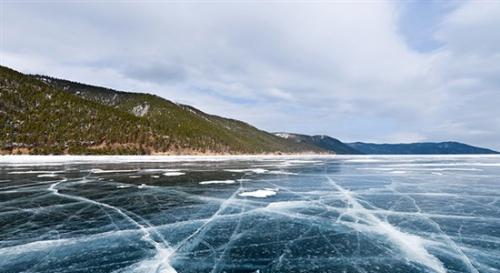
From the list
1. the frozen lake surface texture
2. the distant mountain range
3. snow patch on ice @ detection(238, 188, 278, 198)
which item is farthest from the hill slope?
snow patch on ice @ detection(238, 188, 278, 198)

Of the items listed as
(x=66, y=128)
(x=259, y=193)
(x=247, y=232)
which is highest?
(x=66, y=128)

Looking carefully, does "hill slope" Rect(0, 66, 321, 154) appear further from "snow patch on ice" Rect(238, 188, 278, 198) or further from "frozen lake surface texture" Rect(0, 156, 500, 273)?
"snow patch on ice" Rect(238, 188, 278, 198)

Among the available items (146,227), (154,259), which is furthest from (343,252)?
(146,227)

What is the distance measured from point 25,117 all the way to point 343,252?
311ft

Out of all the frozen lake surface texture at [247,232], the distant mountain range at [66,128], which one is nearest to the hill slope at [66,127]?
the distant mountain range at [66,128]

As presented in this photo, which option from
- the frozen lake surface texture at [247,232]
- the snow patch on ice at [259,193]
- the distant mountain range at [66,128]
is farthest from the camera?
the distant mountain range at [66,128]

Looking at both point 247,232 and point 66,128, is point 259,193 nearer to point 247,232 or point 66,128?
point 247,232

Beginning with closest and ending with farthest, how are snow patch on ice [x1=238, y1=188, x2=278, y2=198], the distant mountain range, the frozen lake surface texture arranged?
the frozen lake surface texture → snow patch on ice [x1=238, y1=188, x2=278, y2=198] → the distant mountain range

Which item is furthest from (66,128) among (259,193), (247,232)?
(247,232)

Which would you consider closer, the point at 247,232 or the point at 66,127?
the point at 247,232

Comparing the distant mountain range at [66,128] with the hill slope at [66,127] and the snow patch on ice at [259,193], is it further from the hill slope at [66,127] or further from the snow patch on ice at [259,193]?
the snow patch on ice at [259,193]

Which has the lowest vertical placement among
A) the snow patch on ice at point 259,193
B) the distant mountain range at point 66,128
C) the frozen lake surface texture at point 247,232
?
the frozen lake surface texture at point 247,232

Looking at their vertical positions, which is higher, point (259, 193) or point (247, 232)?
point (259, 193)

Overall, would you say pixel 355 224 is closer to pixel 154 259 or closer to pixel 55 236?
pixel 154 259
